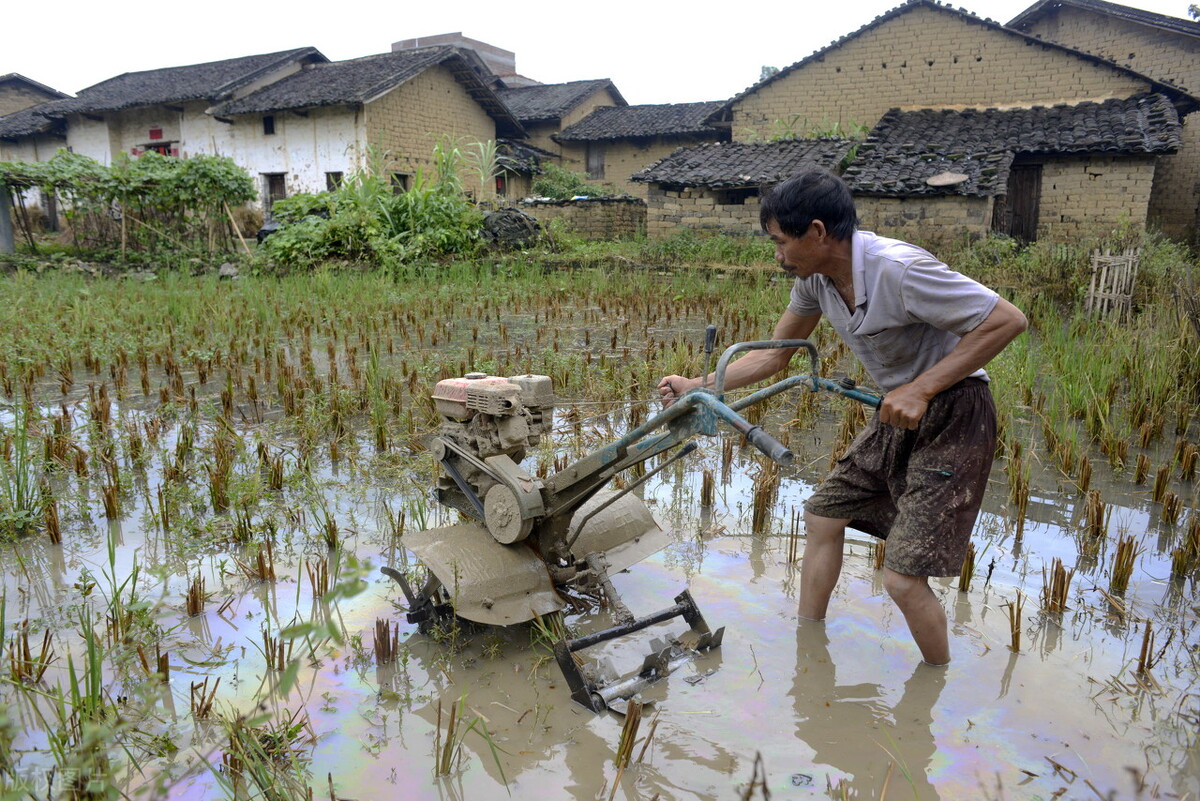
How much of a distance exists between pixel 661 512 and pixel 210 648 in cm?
207

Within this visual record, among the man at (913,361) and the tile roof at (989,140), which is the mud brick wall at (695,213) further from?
the man at (913,361)

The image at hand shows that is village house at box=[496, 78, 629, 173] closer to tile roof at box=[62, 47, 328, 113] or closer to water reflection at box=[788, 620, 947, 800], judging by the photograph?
tile roof at box=[62, 47, 328, 113]

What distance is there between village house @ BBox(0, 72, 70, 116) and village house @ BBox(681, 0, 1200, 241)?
25.3 metres

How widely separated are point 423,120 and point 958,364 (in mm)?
22878

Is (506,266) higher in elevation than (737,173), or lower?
lower

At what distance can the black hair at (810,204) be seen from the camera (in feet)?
7.55

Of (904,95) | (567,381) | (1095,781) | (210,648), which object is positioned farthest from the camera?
(904,95)

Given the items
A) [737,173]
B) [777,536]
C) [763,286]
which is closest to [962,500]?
[777,536]

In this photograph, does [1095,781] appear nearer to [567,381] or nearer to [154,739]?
[154,739]

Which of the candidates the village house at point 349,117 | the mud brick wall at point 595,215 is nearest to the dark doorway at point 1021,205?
the mud brick wall at point 595,215

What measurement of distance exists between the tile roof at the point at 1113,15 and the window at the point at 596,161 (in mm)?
12783

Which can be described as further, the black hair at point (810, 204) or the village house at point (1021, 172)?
the village house at point (1021, 172)

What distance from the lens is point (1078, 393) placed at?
5016mm

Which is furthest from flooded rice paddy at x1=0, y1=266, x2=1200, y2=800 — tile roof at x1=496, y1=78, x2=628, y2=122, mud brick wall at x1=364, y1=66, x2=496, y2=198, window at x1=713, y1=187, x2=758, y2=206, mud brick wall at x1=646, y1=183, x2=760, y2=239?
tile roof at x1=496, y1=78, x2=628, y2=122
